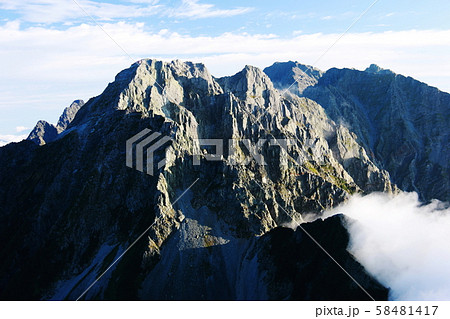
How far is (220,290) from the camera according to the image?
13125cm

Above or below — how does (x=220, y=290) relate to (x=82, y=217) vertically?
below

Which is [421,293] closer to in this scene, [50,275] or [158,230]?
[158,230]

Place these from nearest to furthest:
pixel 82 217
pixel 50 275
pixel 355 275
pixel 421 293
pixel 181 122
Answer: pixel 421 293, pixel 355 275, pixel 50 275, pixel 82 217, pixel 181 122

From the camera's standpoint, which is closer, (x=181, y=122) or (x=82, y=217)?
(x=82, y=217)

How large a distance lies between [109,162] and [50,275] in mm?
53452

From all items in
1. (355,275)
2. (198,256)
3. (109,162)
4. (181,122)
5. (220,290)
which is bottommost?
(220,290)

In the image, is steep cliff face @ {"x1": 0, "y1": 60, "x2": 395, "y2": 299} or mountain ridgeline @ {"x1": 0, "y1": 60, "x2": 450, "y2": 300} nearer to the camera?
mountain ridgeline @ {"x1": 0, "y1": 60, "x2": 450, "y2": 300}

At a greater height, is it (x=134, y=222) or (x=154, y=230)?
(x=134, y=222)

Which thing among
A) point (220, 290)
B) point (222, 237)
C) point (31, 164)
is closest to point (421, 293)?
point (220, 290)

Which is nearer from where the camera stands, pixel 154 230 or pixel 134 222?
pixel 154 230

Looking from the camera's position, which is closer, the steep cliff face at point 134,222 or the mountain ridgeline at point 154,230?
the mountain ridgeline at point 154,230

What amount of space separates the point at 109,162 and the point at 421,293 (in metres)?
133

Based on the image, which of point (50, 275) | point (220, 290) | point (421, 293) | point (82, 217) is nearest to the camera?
point (421, 293)

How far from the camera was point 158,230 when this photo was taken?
145 metres
